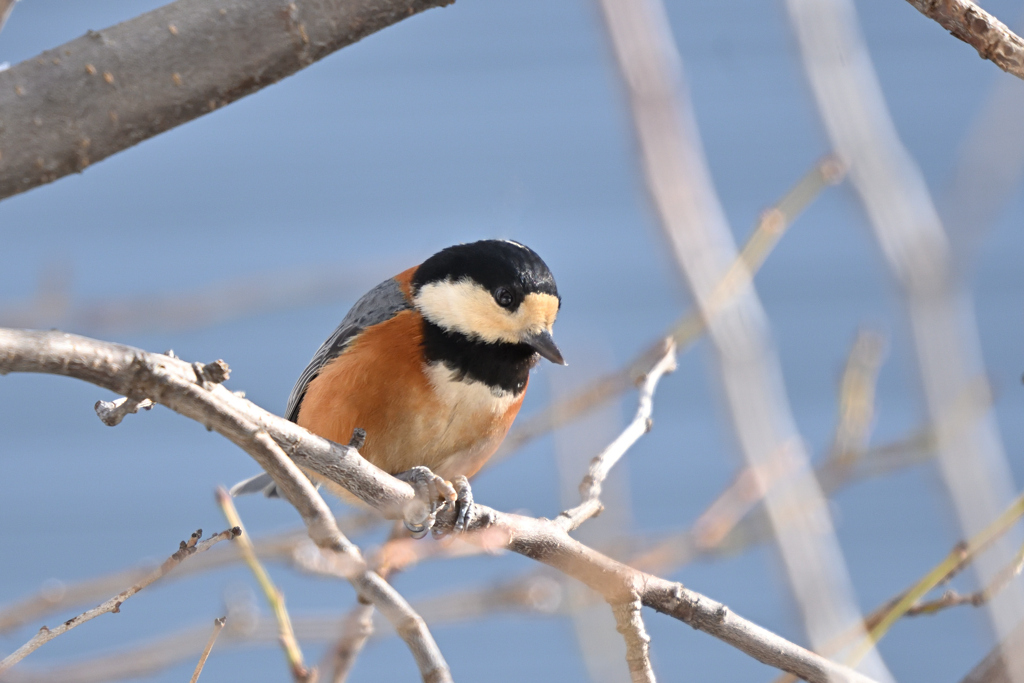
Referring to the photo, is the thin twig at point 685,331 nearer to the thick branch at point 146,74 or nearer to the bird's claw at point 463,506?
the bird's claw at point 463,506

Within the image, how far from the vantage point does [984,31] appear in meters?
1.58

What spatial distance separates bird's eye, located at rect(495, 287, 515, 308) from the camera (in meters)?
3.00

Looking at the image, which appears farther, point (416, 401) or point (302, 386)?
point (302, 386)

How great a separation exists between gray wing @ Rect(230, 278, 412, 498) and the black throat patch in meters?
0.20

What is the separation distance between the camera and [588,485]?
239cm

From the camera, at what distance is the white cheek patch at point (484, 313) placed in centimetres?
299

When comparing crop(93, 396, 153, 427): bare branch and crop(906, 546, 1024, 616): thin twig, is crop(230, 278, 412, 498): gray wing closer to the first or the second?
crop(93, 396, 153, 427): bare branch

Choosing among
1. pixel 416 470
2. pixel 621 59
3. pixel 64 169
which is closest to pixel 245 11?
pixel 64 169

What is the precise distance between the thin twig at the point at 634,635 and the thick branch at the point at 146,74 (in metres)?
1.17

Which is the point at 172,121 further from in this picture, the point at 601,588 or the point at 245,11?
the point at 601,588

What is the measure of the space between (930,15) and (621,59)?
2.36ft

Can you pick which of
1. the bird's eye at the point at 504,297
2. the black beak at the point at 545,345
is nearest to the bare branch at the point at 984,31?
the black beak at the point at 545,345

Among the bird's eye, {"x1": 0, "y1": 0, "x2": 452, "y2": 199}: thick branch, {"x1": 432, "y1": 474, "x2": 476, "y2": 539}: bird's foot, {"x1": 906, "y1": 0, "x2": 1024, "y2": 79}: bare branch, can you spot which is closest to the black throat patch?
the bird's eye

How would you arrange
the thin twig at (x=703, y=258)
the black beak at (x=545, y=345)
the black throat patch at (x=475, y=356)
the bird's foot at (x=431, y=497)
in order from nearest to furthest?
1. the thin twig at (x=703, y=258)
2. the bird's foot at (x=431, y=497)
3. the black beak at (x=545, y=345)
4. the black throat patch at (x=475, y=356)
